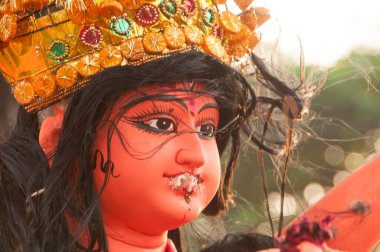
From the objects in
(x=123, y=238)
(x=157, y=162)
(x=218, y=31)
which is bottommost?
(x=123, y=238)

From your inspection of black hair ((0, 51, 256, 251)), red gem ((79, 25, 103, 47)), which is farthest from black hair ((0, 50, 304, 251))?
red gem ((79, 25, 103, 47))

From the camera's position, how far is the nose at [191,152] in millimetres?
2441

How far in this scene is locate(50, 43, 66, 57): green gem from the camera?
2.58m

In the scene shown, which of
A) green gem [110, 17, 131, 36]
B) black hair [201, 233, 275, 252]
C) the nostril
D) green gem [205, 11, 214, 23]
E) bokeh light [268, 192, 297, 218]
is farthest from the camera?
bokeh light [268, 192, 297, 218]

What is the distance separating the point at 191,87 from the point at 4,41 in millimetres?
583

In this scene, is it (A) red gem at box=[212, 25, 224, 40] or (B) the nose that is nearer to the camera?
(B) the nose

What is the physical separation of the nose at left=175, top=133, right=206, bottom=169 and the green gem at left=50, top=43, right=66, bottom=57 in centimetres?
43

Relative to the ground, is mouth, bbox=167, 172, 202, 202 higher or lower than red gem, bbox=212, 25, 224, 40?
lower

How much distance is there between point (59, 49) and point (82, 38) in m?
0.08

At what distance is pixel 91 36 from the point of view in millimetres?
2549

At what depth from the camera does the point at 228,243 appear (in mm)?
2926

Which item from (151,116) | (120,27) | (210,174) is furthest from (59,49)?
(210,174)

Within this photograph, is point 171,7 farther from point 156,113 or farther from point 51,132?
point 51,132

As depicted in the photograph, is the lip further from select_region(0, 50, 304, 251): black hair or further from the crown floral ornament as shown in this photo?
the crown floral ornament
